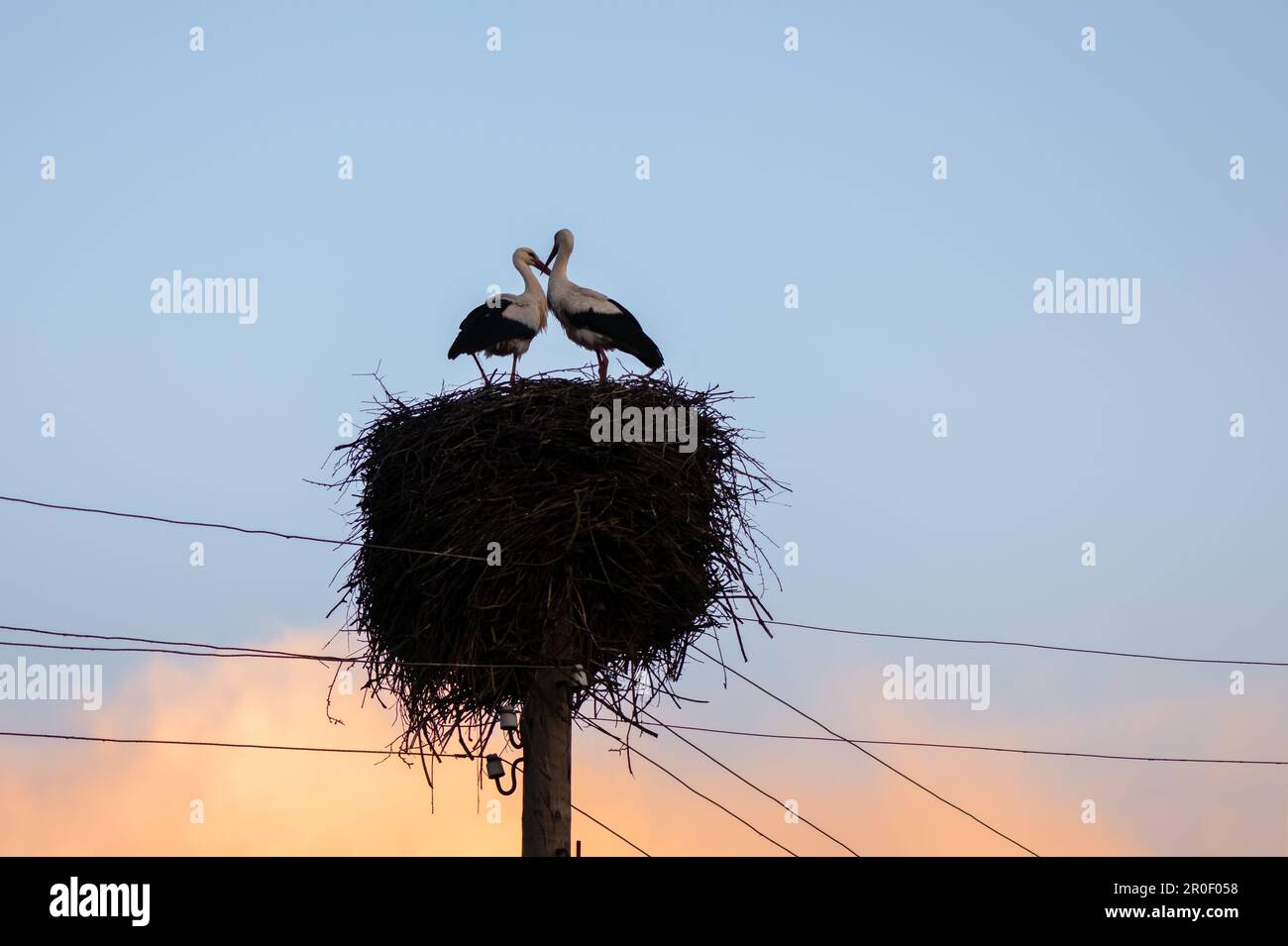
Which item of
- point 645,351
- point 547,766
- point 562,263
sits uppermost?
point 562,263

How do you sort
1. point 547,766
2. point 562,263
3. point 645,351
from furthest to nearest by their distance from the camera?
point 562,263, point 645,351, point 547,766

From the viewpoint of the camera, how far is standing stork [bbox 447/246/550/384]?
12141 millimetres

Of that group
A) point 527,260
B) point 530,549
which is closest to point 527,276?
point 527,260

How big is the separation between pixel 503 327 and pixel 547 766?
4.40 metres

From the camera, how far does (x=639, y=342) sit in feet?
38.6

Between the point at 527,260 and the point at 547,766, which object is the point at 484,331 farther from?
the point at 547,766

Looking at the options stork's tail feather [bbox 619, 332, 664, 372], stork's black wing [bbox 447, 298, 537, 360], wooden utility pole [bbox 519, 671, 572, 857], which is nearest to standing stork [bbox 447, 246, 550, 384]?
stork's black wing [bbox 447, 298, 537, 360]

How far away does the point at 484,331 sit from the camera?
39.9ft

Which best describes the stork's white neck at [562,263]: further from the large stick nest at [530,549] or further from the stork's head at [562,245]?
the large stick nest at [530,549]

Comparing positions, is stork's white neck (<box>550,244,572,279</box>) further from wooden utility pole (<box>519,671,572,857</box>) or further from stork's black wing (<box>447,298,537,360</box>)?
wooden utility pole (<box>519,671,572,857</box>)
